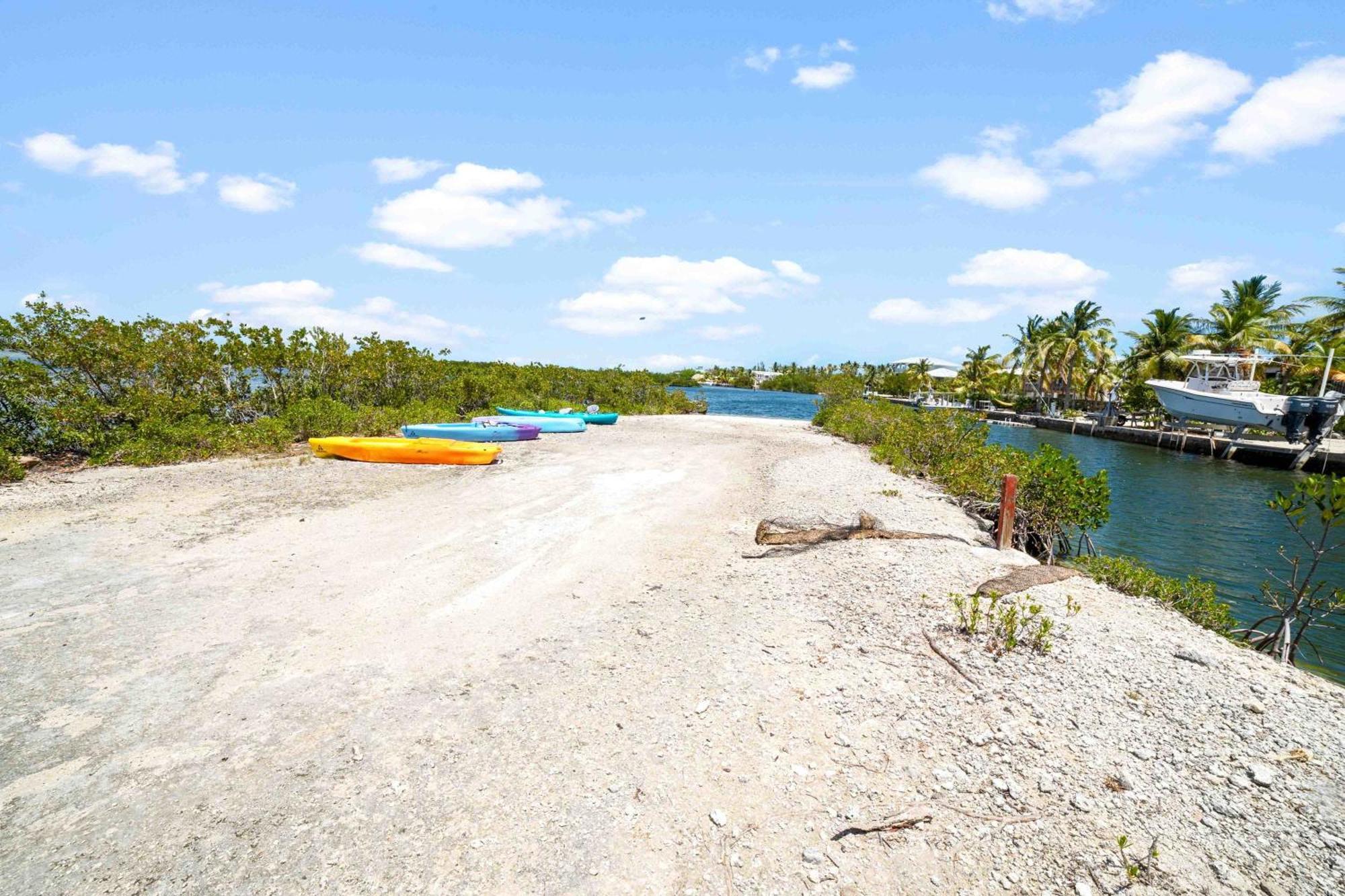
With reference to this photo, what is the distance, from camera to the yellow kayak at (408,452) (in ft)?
51.4

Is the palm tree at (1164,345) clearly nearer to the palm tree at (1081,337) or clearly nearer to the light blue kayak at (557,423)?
the palm tree at (1081,337)

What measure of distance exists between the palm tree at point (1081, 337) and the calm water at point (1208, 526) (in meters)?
26.9

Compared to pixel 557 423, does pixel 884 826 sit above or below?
below

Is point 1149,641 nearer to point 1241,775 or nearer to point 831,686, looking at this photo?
point 1241,775

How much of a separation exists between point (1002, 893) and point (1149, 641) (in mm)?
4029

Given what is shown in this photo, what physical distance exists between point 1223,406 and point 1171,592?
138 feet

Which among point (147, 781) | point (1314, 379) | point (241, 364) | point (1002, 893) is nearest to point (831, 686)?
point (1002, 893)

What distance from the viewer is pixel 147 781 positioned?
12.3 feet

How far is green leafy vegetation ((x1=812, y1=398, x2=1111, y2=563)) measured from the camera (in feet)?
33.8

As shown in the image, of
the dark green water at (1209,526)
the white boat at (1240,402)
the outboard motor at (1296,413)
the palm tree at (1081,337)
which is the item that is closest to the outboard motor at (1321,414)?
the white boat at (1240,402)

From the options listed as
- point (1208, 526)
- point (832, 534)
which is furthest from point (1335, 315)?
point (832, 534)

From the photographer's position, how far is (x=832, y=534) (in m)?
9.16

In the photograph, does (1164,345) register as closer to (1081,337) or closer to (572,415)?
(1081,337)

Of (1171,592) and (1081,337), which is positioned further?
(1081,337)
